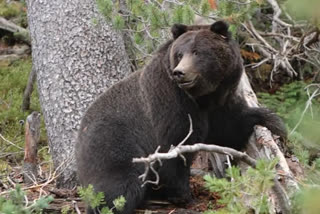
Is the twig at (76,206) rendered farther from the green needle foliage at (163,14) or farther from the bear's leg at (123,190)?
the green needle foliage at (163,14)

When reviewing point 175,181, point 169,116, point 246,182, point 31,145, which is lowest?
point 31,145

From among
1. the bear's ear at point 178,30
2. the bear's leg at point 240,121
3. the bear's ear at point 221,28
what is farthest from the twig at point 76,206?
the bear's ear at point 221,28

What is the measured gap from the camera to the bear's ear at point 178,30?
5.40 meters

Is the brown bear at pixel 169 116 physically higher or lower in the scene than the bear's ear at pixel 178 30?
lower

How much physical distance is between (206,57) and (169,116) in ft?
2.12

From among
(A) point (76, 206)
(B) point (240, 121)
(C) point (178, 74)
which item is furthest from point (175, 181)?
(C) point (178, 74)

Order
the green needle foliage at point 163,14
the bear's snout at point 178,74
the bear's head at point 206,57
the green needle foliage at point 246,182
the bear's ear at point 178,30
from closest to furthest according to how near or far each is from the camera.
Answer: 1. the green needle foliage at point 246,182
2. the bear's snout at point 178,74
3. the bear's head at point 206,57
4. the bear's ear at point 178,30
5. the green needle foliage at point 163,14

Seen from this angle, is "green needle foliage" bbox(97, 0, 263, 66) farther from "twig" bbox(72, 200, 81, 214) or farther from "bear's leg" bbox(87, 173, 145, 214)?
"twig" bbox(72, 200, 81, 214)

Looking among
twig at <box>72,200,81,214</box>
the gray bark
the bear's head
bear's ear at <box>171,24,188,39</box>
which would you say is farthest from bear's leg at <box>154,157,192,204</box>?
the gray bark

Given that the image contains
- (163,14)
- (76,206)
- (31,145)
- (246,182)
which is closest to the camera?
(246,182)

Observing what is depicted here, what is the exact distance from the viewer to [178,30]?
5.44 meters

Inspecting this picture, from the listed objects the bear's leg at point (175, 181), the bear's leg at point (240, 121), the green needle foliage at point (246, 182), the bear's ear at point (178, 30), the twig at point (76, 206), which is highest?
the bear's ear at point (178, 30)

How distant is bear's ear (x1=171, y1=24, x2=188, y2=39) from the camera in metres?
5.40

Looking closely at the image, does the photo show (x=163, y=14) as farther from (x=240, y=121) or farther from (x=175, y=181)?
(x=175, y=181)
